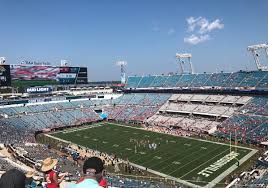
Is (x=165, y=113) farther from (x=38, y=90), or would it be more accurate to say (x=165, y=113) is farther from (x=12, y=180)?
(x=12, y=180)

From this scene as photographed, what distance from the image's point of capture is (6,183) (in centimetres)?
404

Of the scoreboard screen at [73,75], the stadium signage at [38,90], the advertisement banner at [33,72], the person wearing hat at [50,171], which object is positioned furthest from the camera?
the scoreboard screen at [73,75]

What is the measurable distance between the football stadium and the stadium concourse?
0.62 feet

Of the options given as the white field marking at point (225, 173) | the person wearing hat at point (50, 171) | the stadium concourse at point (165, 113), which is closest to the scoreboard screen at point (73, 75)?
the stadium concourse at point (165, 113)

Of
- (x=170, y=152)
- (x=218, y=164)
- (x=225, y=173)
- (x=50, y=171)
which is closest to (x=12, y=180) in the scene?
(x=50, y=171)

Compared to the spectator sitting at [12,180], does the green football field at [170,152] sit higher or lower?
lower

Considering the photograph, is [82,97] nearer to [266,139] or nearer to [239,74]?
[239,74]

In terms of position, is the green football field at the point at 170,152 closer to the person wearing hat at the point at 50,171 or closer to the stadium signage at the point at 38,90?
the stadium signage at the point at 38,90

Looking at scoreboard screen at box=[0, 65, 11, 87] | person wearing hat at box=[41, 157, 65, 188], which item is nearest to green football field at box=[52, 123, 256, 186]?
scoreboard screen at box=[0, 65, 11, 87]

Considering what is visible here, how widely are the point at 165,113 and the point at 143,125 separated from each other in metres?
6.92

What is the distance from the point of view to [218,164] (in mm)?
34750

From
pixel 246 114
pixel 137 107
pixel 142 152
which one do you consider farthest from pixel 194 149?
pixel 137 107

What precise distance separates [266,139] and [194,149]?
9314 mm

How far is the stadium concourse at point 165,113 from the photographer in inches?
1750
